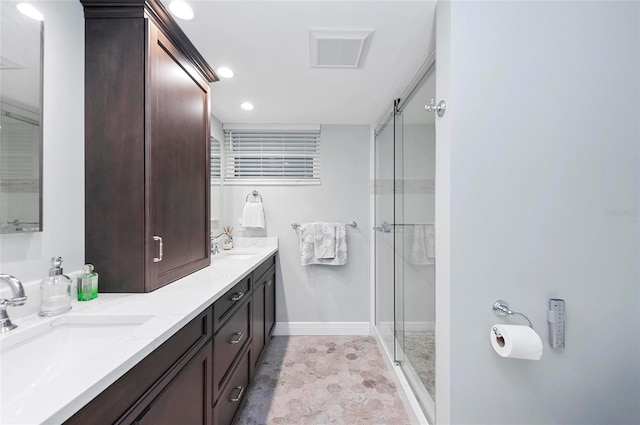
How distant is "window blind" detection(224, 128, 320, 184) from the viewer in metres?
2.74

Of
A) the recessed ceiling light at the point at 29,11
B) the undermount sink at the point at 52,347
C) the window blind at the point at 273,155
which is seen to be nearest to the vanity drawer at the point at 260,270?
the window blind at the point at 273,155

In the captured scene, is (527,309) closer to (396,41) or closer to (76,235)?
(396,41)

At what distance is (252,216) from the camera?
264 cm

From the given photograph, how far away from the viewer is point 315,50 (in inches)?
58.4

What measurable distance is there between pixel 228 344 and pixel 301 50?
5.27 feet

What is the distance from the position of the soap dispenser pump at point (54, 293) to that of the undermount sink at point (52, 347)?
0.06m

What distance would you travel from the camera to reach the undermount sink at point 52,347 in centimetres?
65

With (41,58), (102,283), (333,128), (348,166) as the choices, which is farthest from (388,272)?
(41,58)

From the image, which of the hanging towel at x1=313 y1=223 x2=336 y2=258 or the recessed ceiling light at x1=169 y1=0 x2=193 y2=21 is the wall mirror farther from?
the hanging towel at x1=313 y1=223 x2=336 y2=258

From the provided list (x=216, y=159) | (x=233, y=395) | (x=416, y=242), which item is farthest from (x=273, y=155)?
(x=233, y=395)

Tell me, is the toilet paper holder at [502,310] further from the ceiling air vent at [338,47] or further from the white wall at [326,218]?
the white wall at [326,218]

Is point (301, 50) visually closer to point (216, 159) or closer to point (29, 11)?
point (29, 11)

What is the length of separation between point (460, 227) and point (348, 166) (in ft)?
5.84

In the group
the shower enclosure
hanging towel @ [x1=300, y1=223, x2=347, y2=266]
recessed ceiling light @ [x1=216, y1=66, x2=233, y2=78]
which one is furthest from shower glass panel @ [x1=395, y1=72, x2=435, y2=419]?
recessed ceiling light @ [x1=216, y1=66, x2=233, y2=78]
